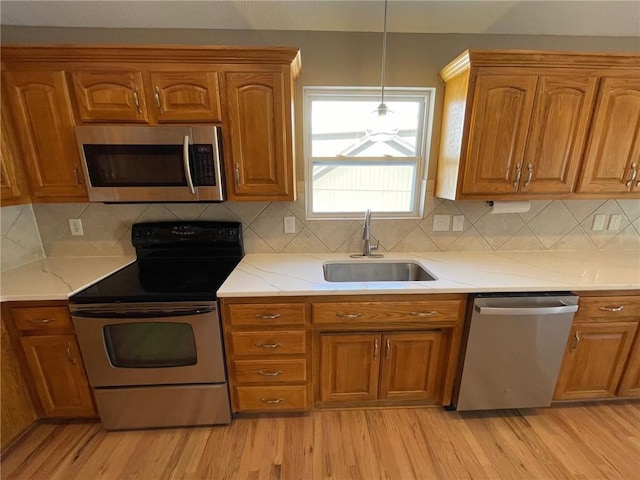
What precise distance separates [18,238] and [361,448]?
2.58 meters

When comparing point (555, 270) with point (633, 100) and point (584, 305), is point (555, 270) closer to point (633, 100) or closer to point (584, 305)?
point (584, 305)

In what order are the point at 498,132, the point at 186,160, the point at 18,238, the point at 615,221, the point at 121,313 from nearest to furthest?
the point at 121,313 < the point at 186,160 < the point at 498,132 < the point at 18,238 < the point at 615,221

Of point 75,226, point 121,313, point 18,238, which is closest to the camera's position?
point 121,313

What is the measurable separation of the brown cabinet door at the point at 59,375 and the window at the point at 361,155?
1694 millimetres

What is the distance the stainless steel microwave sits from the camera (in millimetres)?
1521

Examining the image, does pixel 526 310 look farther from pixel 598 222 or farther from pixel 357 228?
pixel 598 222

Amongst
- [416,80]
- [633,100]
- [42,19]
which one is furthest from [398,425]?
[42,19]

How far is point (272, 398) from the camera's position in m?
1.67

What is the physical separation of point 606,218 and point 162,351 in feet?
10.6

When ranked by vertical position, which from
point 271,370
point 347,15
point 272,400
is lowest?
point 272,400

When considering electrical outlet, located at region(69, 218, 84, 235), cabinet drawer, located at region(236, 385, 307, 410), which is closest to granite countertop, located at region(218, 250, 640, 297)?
cabinet drawer, located at region(236, 385, 307, 410)

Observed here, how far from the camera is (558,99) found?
5.21 feet

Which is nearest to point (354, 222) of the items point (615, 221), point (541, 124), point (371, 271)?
point (371, 271)

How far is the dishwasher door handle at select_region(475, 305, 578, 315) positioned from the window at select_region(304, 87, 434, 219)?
848mm
